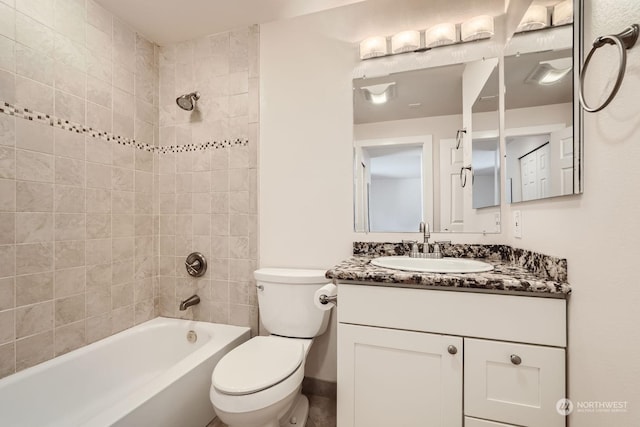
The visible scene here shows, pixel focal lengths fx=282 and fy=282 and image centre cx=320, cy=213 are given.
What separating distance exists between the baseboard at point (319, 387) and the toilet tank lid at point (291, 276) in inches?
27.0

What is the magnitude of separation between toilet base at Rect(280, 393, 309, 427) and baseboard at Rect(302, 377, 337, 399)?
0.10 m

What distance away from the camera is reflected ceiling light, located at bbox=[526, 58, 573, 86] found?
0.90 meters

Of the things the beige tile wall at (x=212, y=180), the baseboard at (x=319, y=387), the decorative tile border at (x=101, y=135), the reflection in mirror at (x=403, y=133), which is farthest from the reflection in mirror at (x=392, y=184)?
the baseboard at (x=319, y=387)

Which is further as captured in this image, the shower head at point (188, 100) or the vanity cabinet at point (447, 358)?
the shower head at point (188, 100)

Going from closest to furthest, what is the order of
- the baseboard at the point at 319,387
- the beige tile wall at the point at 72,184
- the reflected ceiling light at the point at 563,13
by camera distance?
1. the reflected ceiling light at the point at 563,13
2. the beige tile wall at the point at 72,184
3. the baseboard at the point at 319,387

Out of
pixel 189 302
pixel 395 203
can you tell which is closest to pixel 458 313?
pixel 395 203

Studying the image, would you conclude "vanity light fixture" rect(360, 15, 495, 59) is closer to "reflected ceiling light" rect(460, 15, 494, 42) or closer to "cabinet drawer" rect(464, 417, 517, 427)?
"reflected ceiling light" rect(460, 15, 494, 42)

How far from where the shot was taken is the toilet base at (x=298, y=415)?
1.48 metres

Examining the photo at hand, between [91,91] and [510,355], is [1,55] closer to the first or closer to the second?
[91,91]

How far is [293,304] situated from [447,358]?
81cm

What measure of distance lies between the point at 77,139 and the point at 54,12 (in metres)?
0.63

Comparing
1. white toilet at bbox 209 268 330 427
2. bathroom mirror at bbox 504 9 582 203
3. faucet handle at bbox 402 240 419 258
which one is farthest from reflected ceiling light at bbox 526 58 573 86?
white toilet at bbox 209 268 330 427

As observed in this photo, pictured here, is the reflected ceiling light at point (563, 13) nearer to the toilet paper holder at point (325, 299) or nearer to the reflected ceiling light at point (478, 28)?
the reflected ceiling light at point (478, 28)

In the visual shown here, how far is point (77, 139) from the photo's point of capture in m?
1.55
